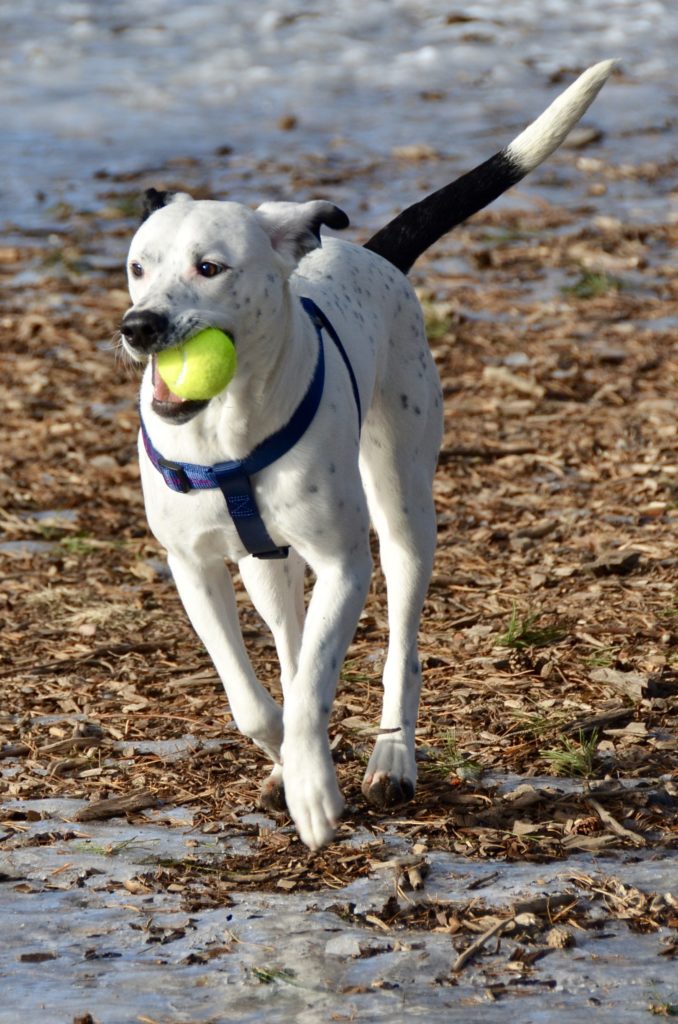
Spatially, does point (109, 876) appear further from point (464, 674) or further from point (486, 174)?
point (486, 174)

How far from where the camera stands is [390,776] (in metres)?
4.09

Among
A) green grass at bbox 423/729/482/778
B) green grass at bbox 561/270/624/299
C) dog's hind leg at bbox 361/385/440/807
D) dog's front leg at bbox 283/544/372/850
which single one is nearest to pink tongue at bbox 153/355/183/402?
dog's front leg at bbox 283/544/372/850

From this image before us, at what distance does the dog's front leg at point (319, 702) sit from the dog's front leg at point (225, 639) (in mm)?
300

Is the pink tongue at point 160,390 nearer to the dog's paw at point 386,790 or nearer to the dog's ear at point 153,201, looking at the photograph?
the dog's ear at point 153,201

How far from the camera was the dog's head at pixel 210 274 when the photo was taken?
138 inches

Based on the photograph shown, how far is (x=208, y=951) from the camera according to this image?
3189 millimetres

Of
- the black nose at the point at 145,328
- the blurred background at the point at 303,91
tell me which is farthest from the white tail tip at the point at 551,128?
the blurred background at the point at 303,91

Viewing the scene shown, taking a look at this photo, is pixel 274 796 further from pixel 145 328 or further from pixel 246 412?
pixel 145 328

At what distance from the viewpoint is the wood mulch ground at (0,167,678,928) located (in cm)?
402

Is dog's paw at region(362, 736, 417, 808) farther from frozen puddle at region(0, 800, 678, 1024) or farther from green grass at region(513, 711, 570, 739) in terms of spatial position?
green grass at region(513, 711, 570, 739)

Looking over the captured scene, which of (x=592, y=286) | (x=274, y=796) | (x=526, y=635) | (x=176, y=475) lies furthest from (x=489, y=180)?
(x=592, y=286)

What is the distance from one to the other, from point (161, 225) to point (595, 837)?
6.10 feet

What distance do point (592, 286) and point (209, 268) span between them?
6.81m

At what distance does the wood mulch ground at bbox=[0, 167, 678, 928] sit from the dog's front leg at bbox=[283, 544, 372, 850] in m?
0.20
